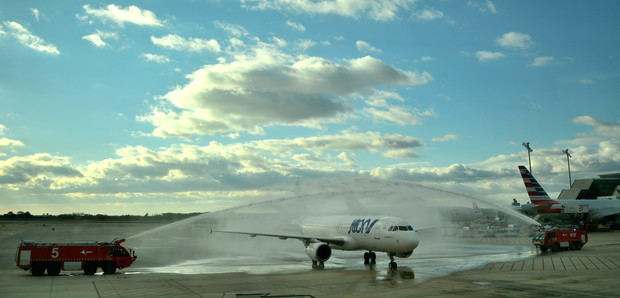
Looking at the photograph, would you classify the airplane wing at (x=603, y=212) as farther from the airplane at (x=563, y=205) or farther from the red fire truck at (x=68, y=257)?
the red fire truck at (x=68, y=257)

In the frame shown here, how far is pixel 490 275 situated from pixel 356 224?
1137 centimetres

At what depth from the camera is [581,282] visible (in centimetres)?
2300

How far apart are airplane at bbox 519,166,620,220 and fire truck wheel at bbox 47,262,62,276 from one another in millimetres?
65529

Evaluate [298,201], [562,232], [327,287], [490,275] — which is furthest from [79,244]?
[562,232]

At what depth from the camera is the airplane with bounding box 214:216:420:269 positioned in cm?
3034

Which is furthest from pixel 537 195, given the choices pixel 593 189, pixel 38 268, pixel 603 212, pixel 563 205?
pixel 38 268

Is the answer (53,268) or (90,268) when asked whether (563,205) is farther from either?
(53,268)

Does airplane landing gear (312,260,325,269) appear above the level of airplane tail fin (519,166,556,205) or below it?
below

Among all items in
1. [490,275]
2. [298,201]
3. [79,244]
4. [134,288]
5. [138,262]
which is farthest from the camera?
[298,201]

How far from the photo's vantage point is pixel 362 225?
34375 mm

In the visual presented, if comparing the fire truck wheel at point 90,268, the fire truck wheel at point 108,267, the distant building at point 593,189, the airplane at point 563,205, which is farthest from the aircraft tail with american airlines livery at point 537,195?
the fire truck wheel at point 90,268

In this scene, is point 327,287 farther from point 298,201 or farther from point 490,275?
point 298,201

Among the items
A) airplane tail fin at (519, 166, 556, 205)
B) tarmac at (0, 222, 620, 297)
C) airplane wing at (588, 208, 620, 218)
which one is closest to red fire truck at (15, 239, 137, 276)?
tarmac at (0, 222, 620, 297)

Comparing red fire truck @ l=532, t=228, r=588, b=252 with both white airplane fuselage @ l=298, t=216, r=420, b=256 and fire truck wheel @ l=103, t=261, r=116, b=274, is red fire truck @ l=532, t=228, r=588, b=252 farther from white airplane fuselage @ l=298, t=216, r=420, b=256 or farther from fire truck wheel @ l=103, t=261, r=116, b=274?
fire truck wheel @ l=103, t=261, r=116, b=274
